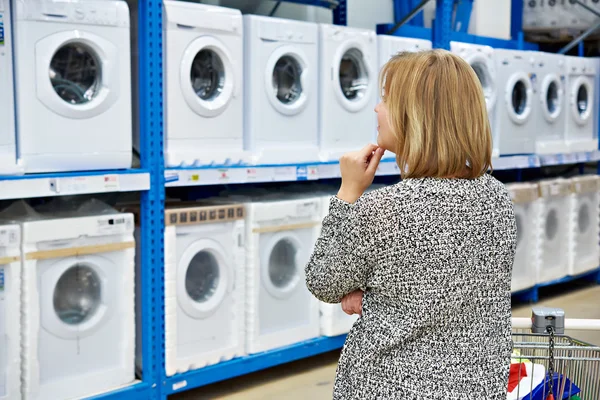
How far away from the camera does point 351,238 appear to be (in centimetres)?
138

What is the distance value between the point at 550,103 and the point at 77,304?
13.5 ft

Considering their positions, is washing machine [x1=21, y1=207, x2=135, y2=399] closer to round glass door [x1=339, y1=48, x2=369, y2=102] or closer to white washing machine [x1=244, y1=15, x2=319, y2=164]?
white washing machine [x1=244, y1=15, x2=319, y2=164]

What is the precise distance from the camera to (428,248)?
1.36 m

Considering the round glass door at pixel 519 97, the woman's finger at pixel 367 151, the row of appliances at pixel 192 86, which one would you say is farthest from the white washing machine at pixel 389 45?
the woman's finger at pixel 367 151

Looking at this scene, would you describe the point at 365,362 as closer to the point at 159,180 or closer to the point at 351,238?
the point at 351,238

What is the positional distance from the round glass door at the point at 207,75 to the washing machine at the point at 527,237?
8.23 ft

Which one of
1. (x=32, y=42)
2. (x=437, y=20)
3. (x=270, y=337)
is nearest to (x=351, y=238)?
(x=32, y=42)

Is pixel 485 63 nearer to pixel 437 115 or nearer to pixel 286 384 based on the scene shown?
pixel 286 384

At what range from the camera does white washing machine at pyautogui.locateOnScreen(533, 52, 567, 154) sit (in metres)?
5.60

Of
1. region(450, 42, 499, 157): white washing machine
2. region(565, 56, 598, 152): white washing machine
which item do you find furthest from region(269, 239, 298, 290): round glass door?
region(565, 56, 598, 152): white washing machine

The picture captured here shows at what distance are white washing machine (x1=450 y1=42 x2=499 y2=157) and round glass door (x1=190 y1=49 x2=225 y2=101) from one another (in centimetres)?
183

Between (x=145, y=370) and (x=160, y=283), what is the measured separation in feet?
1.28

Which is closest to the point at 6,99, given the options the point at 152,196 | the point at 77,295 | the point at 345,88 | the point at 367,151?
the point at 152,196

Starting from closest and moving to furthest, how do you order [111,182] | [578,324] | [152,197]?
[578,324]
[111,182]
[152,197]
